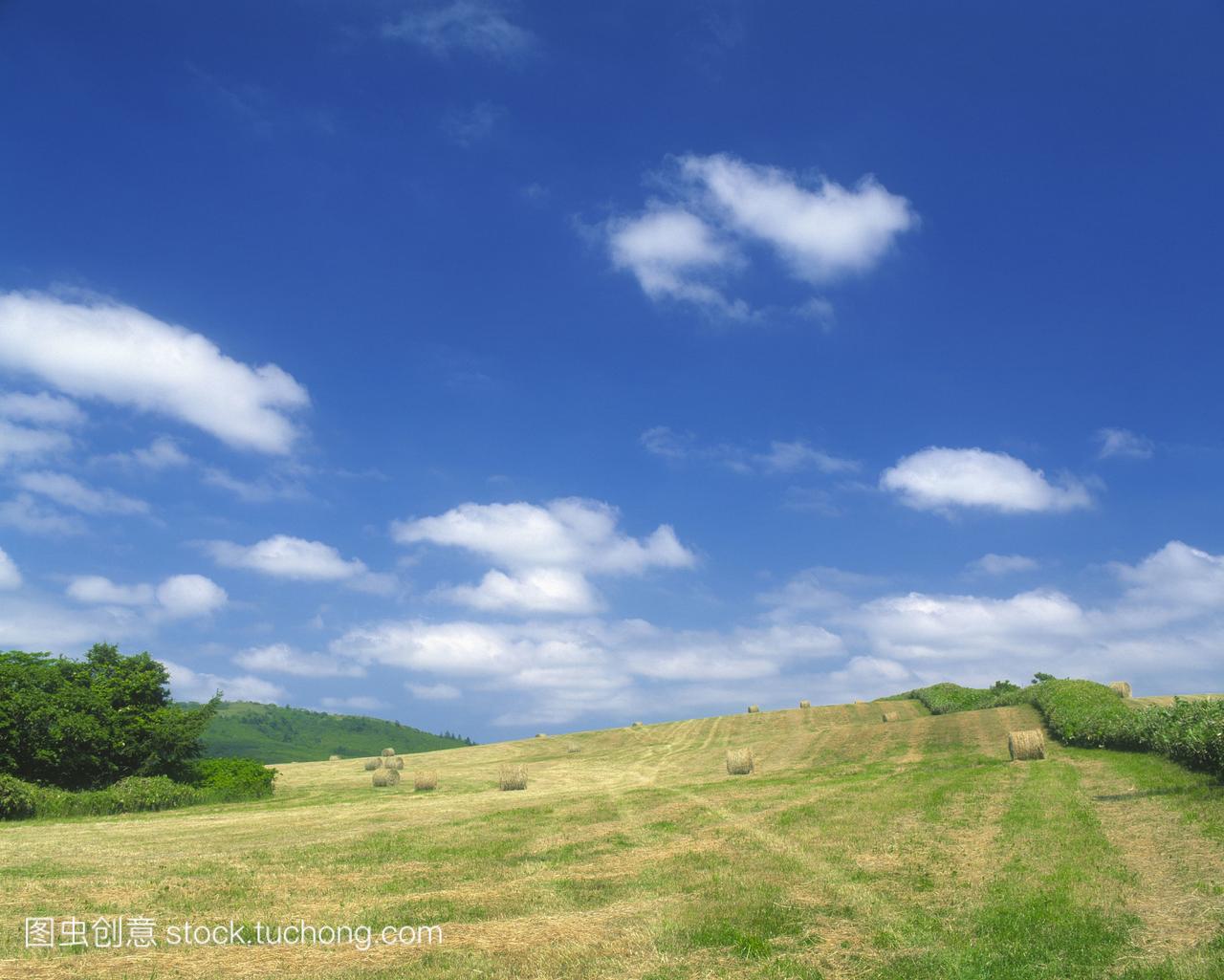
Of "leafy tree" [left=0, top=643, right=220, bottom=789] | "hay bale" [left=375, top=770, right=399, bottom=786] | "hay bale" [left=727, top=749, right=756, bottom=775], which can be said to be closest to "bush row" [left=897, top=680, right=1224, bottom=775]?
"hay bale" [left=727, top=749, right=756, bottom=775]

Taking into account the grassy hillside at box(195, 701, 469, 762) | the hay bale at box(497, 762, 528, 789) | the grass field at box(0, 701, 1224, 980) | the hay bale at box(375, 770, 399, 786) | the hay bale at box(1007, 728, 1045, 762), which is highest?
the grass field at box(0, 701, 1224, 980)

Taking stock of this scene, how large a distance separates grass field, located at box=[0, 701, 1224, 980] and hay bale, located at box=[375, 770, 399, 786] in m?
14.2

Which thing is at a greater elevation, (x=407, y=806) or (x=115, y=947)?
(x=115, y=947)

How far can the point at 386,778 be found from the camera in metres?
48.8

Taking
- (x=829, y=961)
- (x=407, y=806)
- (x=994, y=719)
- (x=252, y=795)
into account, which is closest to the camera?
(x=829, y=961)

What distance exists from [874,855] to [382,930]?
10162mm

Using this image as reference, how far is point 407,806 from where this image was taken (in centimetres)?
3438

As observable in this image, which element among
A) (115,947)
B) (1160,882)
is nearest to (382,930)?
(115,947)

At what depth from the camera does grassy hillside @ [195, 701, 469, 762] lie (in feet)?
460

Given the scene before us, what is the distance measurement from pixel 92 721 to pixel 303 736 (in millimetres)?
138419

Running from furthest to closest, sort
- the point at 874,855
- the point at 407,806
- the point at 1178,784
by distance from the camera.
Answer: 1. the point at 407,806
2. the point at 1178,784
3. the point at 874,855

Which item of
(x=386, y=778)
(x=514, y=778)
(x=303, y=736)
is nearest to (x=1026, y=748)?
(x=514, y=778)

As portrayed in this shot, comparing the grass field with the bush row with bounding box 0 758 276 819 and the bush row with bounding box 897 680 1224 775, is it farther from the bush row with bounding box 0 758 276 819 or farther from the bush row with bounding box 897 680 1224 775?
the bush row with bounding box 0 758 276 819

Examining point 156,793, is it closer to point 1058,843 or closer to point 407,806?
point 407,806
